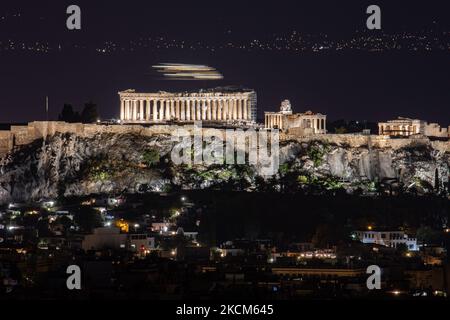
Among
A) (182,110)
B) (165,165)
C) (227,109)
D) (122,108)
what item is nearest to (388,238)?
(165,165)

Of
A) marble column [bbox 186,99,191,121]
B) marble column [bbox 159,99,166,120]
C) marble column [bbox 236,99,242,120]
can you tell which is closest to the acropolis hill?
marble column [bbox 186,99,191,121]

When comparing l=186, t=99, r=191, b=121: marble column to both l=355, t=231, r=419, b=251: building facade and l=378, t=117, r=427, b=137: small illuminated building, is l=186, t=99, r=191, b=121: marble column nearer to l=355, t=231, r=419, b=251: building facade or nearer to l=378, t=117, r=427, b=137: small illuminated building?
l=378, t=117, r=427, b=137: small illuminated building

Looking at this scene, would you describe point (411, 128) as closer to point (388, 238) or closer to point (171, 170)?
point (171, 170)

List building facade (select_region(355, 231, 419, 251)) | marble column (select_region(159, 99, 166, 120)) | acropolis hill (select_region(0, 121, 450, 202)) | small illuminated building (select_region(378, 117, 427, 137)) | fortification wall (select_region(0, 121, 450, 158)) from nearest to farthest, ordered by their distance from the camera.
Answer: building facade (select_region(355, 231, 419, 251)) < acropolis hill (select_region(0, 121, 450, 202)) < fortification wall (select_region(0, 121, 450, 158)) < marble column (select_region(159, 99, 166, 120)) < small illuminated building (select_region(378, 117, 427, 137))

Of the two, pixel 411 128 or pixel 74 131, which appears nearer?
pixel 74 131

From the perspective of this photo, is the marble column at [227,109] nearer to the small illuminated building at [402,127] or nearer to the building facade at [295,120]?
the building facade at [295,120]

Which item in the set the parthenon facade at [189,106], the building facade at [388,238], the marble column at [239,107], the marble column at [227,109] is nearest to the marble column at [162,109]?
Answer: the parthenon facade at [189,106]

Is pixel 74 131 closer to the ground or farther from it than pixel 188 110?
closer to the ground
